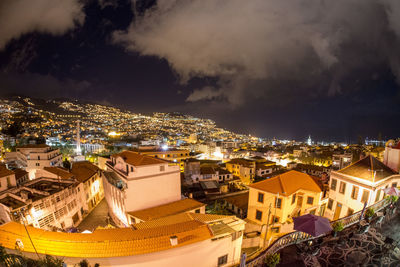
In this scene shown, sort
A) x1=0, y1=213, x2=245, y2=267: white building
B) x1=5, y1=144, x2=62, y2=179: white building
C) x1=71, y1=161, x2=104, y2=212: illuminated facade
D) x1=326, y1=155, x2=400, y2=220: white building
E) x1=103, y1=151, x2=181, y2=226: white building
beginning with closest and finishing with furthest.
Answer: x1=0, y1=213, x2=245, y2=267: white building, x1=326, y1=155, x2=400, y2=220: white building, x1=103, y1=151, x2=181, y2=226: white building, x1=71, y1=161, x2=104, y2=212: illuminated facade, x1=5, y1=144, x2=62, y2=179: white building

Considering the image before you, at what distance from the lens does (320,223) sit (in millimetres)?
9242

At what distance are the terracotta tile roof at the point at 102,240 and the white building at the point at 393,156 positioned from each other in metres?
22.0

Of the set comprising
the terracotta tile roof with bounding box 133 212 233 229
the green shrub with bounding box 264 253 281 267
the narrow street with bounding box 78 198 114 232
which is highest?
the green shrub with bounding box 264 253 281 267

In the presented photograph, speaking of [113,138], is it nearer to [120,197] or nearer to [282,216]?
[120,197]

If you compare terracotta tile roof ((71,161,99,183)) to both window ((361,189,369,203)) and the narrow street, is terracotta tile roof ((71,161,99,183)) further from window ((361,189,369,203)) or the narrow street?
window ((361,189,369,203))

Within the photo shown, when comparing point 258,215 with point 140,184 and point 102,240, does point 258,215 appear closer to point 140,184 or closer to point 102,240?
point 140,184

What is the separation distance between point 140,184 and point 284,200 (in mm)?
14130

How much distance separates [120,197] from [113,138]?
93.0 meters

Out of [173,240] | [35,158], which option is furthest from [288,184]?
[35,158]

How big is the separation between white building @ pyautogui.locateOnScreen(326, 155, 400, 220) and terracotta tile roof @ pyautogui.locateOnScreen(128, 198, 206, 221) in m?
13.4

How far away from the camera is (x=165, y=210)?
17672mm

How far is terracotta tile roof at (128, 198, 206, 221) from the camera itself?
1673cm

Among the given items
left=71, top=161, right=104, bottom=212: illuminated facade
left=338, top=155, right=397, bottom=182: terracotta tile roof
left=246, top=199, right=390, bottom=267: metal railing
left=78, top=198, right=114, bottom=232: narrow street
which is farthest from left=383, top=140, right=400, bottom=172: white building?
left=71, top=161, right=104, bottom=212: illuminated facade

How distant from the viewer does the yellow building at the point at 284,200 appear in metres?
17.2
